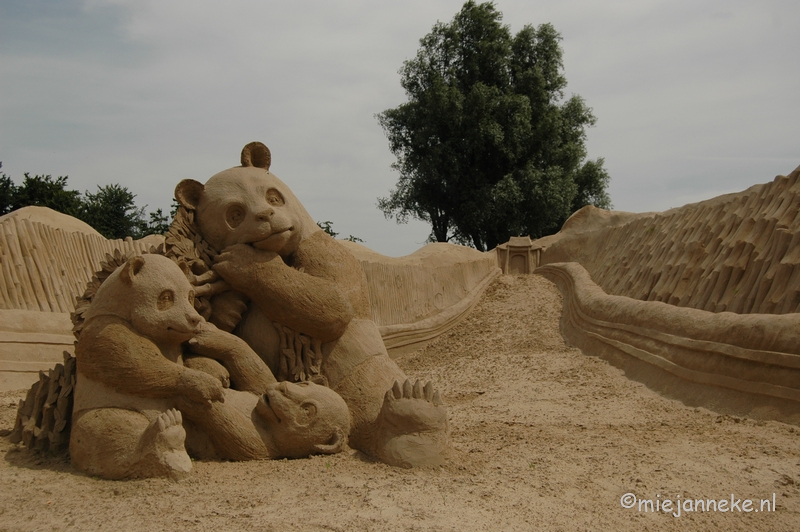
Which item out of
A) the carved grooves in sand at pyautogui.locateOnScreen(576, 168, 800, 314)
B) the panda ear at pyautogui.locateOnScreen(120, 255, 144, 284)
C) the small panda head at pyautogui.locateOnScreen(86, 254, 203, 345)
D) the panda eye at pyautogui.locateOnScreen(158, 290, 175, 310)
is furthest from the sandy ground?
the carved grooves in sand at pyautogui.locateOnScreen(576, 168, 800, 314)

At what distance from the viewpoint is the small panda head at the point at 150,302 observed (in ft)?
13.1

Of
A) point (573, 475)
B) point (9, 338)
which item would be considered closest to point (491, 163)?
point (9, 338)

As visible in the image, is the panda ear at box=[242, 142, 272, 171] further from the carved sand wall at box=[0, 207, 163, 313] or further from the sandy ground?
the carved sand wall at box=[0, 207, 163, 313]

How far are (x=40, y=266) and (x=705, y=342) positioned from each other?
Answer: 7611 millimetres

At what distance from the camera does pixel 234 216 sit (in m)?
4.67

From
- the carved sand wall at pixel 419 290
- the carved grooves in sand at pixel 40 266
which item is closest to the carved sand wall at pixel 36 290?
the carved grooves in sand at pixel 40 266

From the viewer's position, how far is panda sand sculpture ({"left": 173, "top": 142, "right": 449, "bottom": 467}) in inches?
176

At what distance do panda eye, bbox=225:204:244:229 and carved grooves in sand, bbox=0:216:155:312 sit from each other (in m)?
3.56

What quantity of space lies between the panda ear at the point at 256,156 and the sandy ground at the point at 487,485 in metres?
2.14

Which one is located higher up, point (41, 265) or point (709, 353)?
point (41, 265)

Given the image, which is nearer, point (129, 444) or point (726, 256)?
point (129, 444)

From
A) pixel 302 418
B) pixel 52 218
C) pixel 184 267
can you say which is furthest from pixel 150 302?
pixel 52 218

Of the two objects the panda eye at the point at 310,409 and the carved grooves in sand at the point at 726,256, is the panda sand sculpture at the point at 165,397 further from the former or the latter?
the carved grooves in sand at the point at 726,256

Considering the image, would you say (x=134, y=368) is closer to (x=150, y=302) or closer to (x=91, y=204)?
(x=150, y=302)
